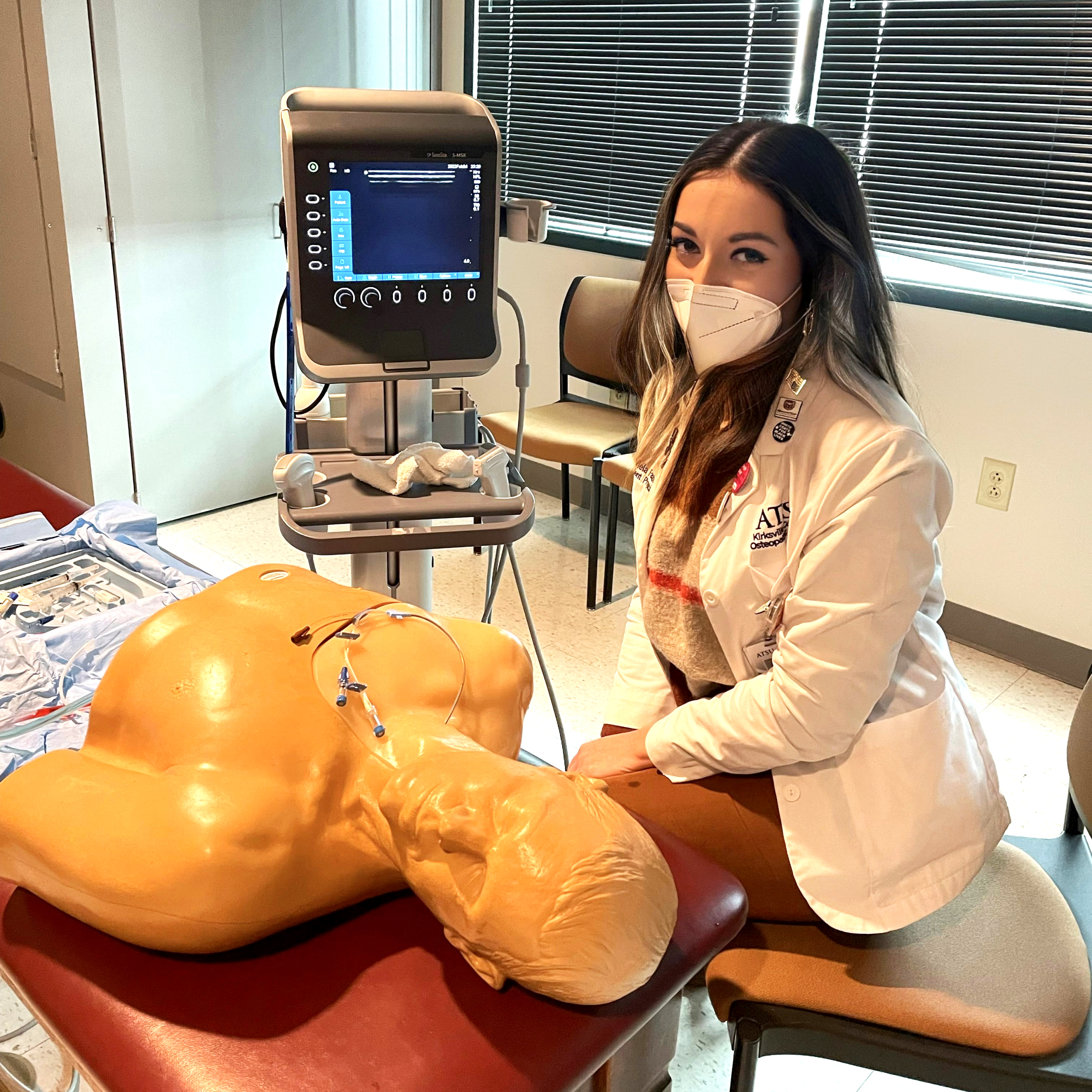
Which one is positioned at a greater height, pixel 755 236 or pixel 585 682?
pixel 755 236

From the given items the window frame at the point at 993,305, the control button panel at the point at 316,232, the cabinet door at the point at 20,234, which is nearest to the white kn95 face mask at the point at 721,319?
the control button panel at the point at 316,232

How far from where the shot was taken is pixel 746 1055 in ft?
3.35

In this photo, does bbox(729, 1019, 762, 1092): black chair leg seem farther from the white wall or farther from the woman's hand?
the white wall

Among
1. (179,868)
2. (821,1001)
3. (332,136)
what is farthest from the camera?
(332,136)

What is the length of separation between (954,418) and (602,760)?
6.15ft

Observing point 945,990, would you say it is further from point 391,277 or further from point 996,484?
point 996,484

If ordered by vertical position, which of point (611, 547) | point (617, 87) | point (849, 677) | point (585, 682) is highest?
point (617, 87)

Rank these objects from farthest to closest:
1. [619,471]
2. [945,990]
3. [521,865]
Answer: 1. [619,471]
2. [945,990]
3. [521,865]

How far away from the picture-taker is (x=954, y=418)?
2.77 metres

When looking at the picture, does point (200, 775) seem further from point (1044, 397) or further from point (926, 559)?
point (1044, 397)

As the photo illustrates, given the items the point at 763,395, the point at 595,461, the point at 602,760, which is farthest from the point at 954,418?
the point at 602,760

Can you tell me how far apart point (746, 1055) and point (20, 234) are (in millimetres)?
3205

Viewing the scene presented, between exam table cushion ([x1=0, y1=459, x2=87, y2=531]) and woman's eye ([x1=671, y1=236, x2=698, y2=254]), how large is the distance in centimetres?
126

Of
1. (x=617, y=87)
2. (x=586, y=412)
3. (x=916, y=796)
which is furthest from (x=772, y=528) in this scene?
(x=617, y=87)
